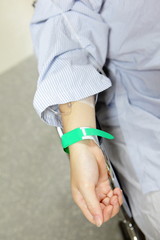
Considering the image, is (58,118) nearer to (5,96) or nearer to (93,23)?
(93,23)

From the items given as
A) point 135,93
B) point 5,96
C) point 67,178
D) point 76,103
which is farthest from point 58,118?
point 5,96

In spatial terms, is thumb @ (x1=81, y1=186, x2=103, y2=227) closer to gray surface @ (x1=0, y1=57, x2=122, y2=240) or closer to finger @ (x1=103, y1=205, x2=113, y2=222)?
finger @ (x1=103, y1=205, x2=113, y2=222)

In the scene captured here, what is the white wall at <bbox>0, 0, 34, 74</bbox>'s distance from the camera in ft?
5.65

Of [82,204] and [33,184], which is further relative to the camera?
[33,184]

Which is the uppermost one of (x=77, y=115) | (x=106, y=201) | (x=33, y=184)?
(x=77, y=115)

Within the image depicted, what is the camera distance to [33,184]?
1.19 m

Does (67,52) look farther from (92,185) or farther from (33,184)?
(33,184)

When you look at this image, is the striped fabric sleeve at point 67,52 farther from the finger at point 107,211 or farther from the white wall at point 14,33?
the white wall at point 14,33

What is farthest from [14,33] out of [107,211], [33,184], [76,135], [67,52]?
[107,211]

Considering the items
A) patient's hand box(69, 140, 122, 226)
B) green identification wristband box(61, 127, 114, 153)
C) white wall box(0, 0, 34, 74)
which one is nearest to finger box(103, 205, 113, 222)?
patient's hand box(69, 140, 122, 226)

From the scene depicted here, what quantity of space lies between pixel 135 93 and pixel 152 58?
9cm

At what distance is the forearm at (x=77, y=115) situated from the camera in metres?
0.54

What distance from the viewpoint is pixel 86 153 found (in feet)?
1.69

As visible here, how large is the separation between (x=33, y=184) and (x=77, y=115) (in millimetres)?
726
